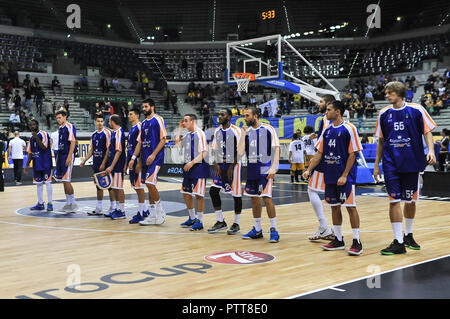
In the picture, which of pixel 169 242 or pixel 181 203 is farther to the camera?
pixel 181 203

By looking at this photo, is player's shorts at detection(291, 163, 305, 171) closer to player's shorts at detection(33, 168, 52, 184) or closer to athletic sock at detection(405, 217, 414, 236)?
player's shorts at detection(33, 168, 52, 184)

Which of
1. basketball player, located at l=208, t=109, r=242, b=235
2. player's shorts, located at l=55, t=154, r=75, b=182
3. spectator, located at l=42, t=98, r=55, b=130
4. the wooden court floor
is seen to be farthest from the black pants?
basketball player, located at l=208, t=109, r=242, b=235

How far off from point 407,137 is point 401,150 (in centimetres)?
17

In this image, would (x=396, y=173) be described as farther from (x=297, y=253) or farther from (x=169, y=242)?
(x=169, y=242)

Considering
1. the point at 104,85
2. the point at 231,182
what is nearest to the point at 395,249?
the point at 231,182

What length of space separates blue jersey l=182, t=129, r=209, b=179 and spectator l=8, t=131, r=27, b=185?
1164cm

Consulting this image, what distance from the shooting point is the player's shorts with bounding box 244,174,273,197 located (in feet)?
22.3

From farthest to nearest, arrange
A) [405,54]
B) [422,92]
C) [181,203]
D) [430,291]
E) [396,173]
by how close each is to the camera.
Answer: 1. [405,54]
2. [422,92]
3. [181,203]
4. [396,173]
5. [430,291]

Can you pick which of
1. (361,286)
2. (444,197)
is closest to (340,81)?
(444,197)

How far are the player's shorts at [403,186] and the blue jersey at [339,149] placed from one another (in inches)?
17.6

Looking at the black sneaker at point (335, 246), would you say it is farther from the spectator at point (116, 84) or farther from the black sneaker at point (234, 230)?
the spectator at point (116, 84)

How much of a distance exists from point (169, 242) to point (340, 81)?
27.0m

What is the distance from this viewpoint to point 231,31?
3447 centimetres

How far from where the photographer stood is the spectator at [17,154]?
17531 mm
